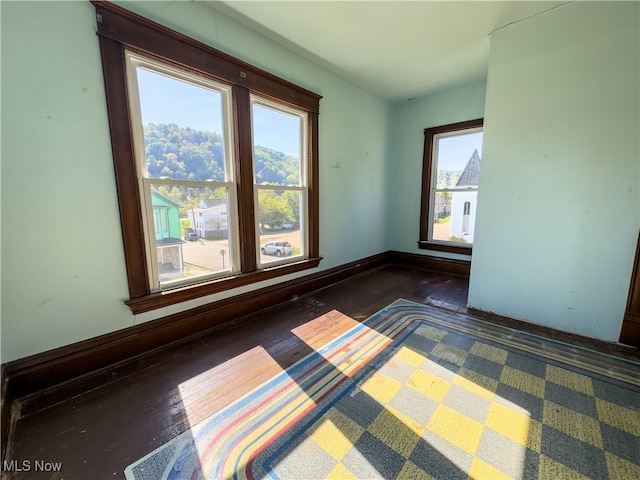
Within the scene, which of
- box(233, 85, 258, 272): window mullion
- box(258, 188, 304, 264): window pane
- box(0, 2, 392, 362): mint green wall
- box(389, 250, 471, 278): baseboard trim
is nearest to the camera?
box(0, 2, 392, 362): mint green wall

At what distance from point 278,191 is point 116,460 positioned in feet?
7.61

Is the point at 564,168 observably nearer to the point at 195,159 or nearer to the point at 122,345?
the point at 195,159

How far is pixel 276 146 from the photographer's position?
9.16 ft

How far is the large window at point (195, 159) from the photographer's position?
71.5 inches

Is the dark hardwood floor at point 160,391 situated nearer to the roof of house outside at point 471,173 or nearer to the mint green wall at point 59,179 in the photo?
the mint green wall at point 59,179

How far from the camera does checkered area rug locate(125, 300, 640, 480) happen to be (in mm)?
1167

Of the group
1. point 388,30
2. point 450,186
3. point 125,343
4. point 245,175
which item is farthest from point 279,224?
point 450,186

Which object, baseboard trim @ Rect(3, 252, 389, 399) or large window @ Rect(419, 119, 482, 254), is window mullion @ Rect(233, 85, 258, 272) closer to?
baseboard trim @ Rect(3, 252, 389, 399)

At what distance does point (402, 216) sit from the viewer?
457cm

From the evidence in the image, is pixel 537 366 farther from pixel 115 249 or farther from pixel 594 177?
pixel 115 249

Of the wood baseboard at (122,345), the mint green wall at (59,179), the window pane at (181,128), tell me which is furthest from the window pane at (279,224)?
the mint green wall at (59,179)

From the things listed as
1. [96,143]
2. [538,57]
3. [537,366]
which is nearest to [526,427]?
[537,366]

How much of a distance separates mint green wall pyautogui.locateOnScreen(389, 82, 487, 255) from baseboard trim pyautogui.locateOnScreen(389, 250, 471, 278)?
3.2 inches

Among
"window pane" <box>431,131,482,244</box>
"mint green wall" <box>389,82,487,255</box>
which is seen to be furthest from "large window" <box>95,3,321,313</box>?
"window pane" <box>431,131,482,244</box>
